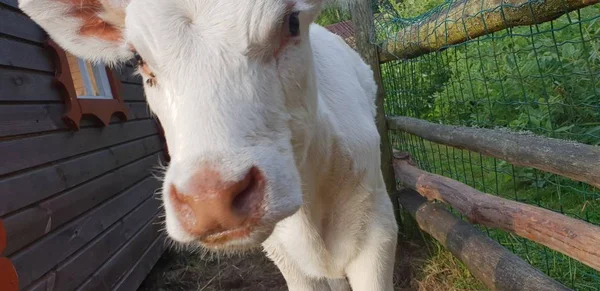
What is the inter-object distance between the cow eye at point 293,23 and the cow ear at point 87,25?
65cm

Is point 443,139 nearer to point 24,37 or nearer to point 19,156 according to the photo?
point 19,156

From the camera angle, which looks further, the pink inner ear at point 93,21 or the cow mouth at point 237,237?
the pink inner ear at point 93,21

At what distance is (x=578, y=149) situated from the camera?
1538 mm

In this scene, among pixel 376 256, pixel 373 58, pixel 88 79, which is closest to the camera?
pixel 376 256

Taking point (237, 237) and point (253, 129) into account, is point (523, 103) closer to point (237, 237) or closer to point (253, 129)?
point (253, 129)

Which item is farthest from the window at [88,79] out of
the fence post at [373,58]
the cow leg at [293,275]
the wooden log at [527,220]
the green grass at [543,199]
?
the wooden log at [527,220]

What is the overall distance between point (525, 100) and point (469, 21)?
52 centimetres

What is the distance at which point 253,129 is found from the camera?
131cm

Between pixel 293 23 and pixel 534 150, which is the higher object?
pixel 293 23

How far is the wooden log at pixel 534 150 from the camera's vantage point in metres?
1.47

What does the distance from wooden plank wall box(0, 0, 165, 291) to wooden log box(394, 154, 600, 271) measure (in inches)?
79.2

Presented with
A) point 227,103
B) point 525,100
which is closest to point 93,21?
point 227,103

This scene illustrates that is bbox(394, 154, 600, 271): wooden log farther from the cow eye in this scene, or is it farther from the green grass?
the cow eye

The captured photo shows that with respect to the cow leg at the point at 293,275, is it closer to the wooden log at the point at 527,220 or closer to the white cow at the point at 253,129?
the white cow at the point at 253,129
